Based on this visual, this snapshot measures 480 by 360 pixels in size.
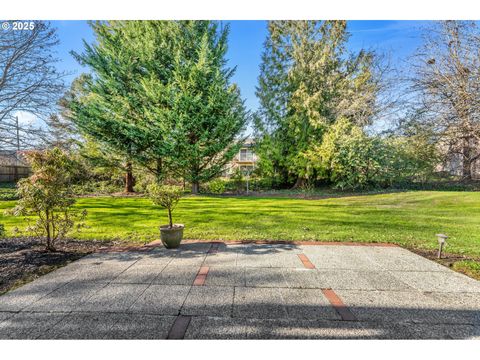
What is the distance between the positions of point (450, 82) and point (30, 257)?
553 cm

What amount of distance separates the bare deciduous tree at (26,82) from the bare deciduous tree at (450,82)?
550cm

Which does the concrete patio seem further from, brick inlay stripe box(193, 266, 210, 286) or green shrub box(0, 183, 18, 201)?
green shrub box(0, 183, 18, 201)

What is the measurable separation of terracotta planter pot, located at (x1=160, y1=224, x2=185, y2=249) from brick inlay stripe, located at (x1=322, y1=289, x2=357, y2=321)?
1985 mm

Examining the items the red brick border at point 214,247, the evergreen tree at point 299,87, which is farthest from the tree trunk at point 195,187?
the red brick border at point 214,247

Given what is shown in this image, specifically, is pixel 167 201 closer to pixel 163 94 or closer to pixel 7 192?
pixel 163 94

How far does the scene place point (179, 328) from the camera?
56.9 inches

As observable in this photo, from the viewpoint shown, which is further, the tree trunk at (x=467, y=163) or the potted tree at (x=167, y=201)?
the tree trunk at (x=467, y=163)

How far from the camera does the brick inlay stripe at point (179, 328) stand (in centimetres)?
139

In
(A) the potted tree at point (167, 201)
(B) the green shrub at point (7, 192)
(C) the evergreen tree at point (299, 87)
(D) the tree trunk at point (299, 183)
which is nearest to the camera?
(A) the potted tree at point (167, 201)

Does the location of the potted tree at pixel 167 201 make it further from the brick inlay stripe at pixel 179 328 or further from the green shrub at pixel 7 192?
the green shrub at pixel 7 192

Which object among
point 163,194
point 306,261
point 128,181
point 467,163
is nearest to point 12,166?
point 128,181

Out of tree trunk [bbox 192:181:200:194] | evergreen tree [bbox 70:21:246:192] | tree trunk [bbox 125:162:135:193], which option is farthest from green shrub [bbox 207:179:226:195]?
tree trunk [bbox 125:162:135:193]

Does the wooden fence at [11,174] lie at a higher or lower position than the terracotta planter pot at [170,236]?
higher
